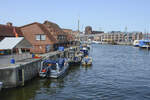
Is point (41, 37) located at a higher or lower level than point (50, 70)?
higher

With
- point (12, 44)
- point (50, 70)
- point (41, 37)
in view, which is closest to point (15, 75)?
point (50, 70)

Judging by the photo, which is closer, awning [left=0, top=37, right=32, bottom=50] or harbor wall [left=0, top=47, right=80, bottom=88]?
harbor wall [left=0, top=47, right=80, bottom=88]

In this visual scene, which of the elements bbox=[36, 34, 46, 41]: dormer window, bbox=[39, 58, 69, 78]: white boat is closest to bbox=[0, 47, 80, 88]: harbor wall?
bbox=[39, 58, 69, 78]: white boat

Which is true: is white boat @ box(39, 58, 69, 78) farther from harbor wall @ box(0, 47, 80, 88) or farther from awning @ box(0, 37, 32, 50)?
awning @ box(0, 37, 32, 50)

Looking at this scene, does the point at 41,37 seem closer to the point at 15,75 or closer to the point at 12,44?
the point at 12,44

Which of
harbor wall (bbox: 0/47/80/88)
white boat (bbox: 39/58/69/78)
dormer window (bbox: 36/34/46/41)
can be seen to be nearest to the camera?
harbor wall (bbox: 0/47/80/88)

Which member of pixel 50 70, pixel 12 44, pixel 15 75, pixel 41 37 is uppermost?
pixel 41 37

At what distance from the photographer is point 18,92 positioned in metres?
21.1

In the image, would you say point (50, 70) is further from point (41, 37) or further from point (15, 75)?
point (41, 37)

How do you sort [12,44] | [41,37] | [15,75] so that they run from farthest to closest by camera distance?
[41,37]
[12,44]
[15,75]

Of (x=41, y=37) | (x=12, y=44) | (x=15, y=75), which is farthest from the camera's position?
(x=41, y=37)

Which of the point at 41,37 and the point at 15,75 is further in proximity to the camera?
the point at 41,37

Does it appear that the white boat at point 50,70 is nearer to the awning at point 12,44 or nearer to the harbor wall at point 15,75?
the harbor wall at point 15,75

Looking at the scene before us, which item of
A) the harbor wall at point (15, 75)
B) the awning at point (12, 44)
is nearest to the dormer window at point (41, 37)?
the awning at point (12, 44)
